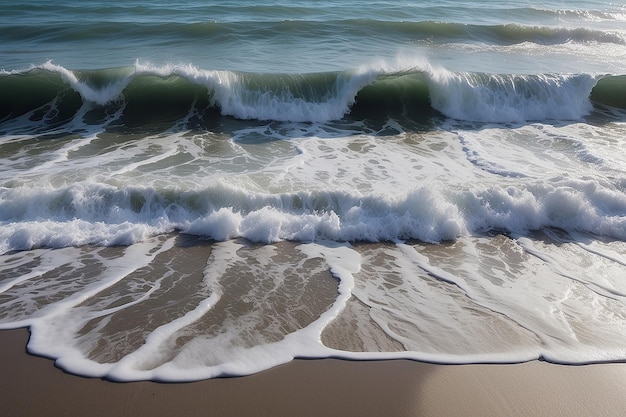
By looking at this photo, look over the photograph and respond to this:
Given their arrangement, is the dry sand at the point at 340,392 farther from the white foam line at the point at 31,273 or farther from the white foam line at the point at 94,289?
the white foam line at the point at 31,273

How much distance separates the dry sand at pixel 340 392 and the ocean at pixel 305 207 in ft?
0.46

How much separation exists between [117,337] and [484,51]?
564 inches

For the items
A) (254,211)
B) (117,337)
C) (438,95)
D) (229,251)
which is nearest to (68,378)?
(117,337)

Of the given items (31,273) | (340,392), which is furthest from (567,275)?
(31,273)

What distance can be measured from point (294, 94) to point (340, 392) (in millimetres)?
8254

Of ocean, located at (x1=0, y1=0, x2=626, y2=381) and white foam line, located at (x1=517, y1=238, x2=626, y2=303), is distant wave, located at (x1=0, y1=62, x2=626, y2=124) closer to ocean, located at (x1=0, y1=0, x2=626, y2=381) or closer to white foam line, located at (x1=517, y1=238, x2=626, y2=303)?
ocean, located at (x1=0, y1=0, x2=626, y2=381)

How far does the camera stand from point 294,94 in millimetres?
10922

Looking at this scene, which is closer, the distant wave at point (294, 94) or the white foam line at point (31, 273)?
the white foam line at point (31, 273)

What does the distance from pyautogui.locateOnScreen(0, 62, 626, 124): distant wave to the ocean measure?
5 centimetres

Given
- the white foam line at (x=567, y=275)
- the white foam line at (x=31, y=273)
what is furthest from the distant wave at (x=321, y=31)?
the white foam line at (x=567, y=275)

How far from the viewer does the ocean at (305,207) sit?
423 cm

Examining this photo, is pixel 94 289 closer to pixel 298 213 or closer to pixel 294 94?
pixel 298 213

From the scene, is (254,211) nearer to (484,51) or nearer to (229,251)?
(229,251)

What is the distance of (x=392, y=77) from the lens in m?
11.9
